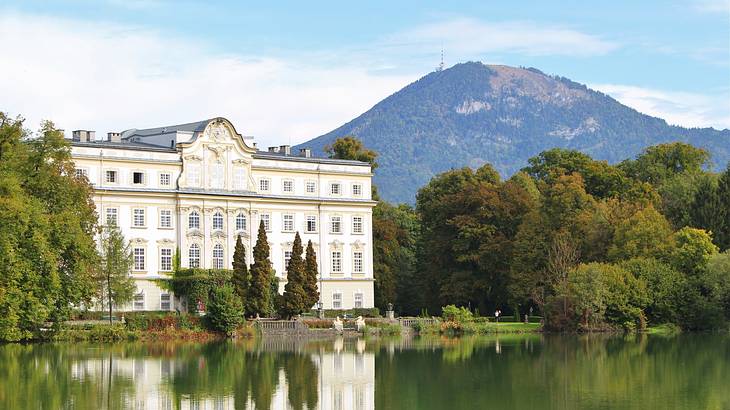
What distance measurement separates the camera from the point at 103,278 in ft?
183

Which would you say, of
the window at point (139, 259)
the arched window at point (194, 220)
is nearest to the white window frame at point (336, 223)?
the arched window at point (194, 220)

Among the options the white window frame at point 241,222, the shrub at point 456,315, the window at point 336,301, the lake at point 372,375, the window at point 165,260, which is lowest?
the lake at point 372,375

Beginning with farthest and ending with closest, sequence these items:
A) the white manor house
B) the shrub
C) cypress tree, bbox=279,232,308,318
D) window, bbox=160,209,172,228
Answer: window, bbox=160,209,172,228 < the white manor house < cypress tree, bbox=279,232,308,318 < the shrub

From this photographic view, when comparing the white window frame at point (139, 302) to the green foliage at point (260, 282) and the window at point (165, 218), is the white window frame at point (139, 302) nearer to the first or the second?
the window at point (165, 218)

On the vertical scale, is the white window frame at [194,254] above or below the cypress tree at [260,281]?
above

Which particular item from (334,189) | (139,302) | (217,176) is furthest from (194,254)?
(334,189)

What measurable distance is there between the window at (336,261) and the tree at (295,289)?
7472mm

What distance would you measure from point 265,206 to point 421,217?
12.2 meters

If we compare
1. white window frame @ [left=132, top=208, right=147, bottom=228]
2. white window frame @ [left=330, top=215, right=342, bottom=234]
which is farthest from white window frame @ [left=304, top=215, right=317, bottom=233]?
white window frame @ [left=132, top=208, right=147, bottom=228]

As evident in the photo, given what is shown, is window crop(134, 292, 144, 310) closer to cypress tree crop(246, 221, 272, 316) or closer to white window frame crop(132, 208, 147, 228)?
white window frame crop(132, 208, 147, 228)

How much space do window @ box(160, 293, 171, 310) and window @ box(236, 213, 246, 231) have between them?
5425 mm

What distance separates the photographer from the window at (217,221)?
65000mm

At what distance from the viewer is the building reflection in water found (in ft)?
93.1

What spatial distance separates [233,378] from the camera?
33.9m
